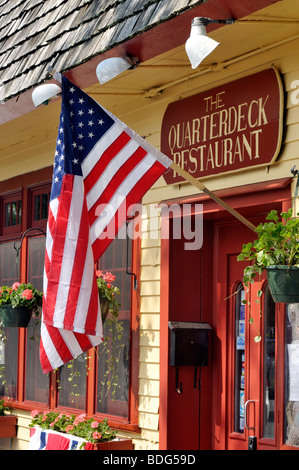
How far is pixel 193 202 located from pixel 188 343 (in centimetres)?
111

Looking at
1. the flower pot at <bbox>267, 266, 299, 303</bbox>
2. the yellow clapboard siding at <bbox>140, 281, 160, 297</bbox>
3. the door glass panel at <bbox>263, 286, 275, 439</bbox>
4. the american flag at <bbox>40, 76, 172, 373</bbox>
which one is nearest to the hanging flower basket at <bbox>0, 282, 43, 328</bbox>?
the yellow clapboard siding at <bbox>140, 281, 160, 297</bbox>

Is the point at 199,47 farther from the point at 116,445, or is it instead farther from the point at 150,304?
the point at 116,445

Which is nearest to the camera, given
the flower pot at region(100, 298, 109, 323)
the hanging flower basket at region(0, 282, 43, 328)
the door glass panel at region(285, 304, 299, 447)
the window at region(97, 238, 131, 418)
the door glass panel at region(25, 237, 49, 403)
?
the door glass panel at region(285, 304, 299, 447)

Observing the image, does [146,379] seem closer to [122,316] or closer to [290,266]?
[122,316]

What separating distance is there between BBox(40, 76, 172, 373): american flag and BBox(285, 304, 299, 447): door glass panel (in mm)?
1273

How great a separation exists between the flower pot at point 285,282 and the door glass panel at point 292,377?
0.51 meters

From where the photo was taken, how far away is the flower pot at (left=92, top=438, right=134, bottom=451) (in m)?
6.46

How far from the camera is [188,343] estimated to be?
20.6 feet

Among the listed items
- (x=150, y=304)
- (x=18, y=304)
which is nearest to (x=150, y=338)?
(x=150, y=304)

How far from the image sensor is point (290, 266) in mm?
4629

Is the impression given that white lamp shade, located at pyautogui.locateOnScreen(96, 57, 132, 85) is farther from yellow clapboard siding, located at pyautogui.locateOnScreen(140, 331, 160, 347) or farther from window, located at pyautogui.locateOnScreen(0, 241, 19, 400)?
window, located at pyautogui.locateOnScreen(0, 241, 19, 400)

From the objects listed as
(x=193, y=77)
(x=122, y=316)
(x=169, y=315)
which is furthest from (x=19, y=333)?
(x=193, y=77)

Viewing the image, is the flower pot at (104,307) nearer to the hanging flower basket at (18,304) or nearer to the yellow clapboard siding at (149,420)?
the yellow clapboard siding at (149,420)
